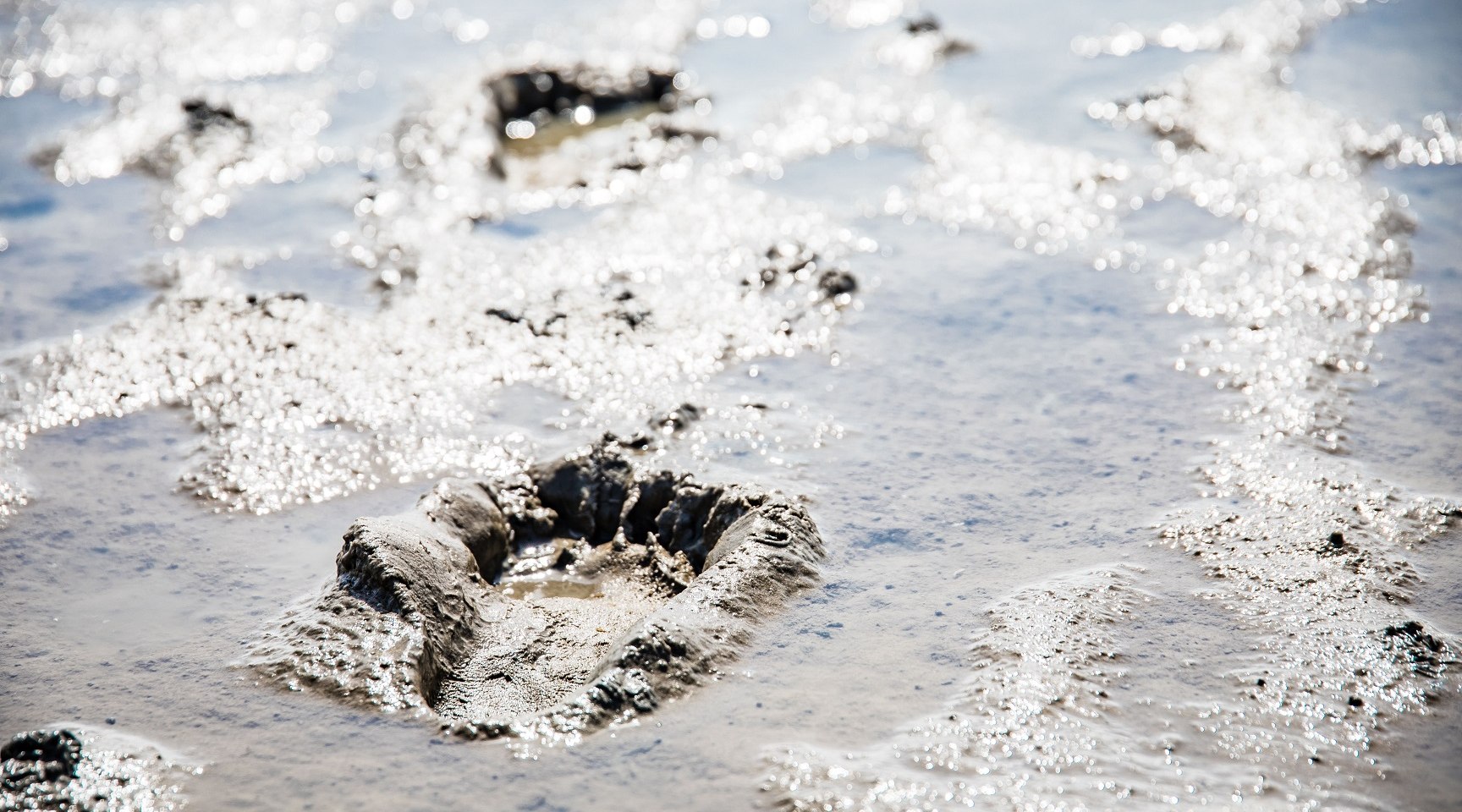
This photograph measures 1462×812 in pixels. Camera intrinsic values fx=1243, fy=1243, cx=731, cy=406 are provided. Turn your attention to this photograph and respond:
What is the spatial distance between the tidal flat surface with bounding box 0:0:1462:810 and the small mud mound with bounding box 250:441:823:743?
2.8 inches

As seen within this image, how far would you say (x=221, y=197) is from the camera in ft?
15.2

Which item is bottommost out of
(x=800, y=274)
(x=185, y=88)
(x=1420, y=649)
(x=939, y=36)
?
(x=1420, y=649)

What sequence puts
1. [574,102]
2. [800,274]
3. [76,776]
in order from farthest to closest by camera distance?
[574,102], [800,274], [76,776]

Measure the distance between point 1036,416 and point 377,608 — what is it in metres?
1.79

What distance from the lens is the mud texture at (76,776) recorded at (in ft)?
7.43

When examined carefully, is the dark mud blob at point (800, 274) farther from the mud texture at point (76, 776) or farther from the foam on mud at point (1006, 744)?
the mud texture at point (76, 776)

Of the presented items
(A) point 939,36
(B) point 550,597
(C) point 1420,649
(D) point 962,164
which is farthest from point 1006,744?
(A) point 939,36

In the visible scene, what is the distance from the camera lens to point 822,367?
363 centimetres

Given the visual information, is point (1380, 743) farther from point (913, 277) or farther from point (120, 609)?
point (120, 609)

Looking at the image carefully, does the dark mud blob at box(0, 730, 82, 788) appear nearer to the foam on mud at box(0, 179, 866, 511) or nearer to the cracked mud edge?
the cracked mud edge

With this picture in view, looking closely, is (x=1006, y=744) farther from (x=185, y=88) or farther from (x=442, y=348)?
(x=185, y=88)

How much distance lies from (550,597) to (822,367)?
115 cm

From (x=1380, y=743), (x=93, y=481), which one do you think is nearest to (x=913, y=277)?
(x=1380, y=743)

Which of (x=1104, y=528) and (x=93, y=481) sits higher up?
(x=93, y=481)
